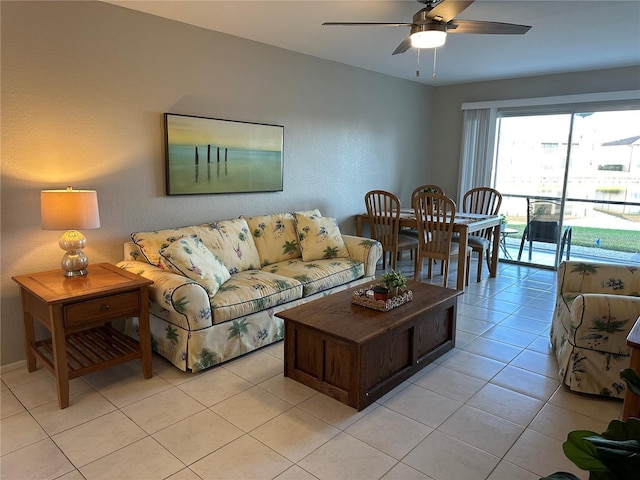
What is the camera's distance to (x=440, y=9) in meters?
2.39

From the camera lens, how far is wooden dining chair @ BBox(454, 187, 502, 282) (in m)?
4.67

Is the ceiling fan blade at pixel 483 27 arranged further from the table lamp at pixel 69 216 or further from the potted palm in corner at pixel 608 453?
the table lamp at pixel 69 216

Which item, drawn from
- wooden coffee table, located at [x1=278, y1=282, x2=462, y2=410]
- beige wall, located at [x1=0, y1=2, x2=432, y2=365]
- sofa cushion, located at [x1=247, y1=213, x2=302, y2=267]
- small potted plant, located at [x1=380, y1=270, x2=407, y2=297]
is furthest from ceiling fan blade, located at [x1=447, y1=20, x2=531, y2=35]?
sofa cushion, located at [x1=247, y1=213, x2=302, y2=267]

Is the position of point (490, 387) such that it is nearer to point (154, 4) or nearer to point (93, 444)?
point (93, 444)

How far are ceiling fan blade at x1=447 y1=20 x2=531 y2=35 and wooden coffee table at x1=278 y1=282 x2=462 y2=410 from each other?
171 cm

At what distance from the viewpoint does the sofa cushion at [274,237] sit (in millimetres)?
3742

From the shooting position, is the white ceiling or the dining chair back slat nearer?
the white ceiling

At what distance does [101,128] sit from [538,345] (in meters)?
3.46

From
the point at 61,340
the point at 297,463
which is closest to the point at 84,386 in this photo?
the point at 61,340

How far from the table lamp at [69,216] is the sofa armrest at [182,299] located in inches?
17.5

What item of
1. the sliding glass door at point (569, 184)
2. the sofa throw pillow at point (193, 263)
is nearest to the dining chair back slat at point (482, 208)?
the sliding glass door at point (569, 184)

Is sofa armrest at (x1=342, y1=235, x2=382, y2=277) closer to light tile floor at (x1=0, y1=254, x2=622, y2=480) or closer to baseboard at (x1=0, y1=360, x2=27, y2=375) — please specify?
light tile floor at (x1=0, y1=254, x2=622, y2=480)

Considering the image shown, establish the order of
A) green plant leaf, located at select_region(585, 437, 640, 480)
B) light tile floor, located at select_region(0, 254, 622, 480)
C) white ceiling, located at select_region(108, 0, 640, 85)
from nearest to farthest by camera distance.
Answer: green plant leaf, located at select_region(585, 437, 640, 480) < light tile floor, located at select_region(0, 254, 622, 480) < white ceiling, located at select_region(108, 0, 640, 85)

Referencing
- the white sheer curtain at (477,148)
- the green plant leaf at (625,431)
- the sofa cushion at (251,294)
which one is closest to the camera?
the green plant leaf at (625,431)
